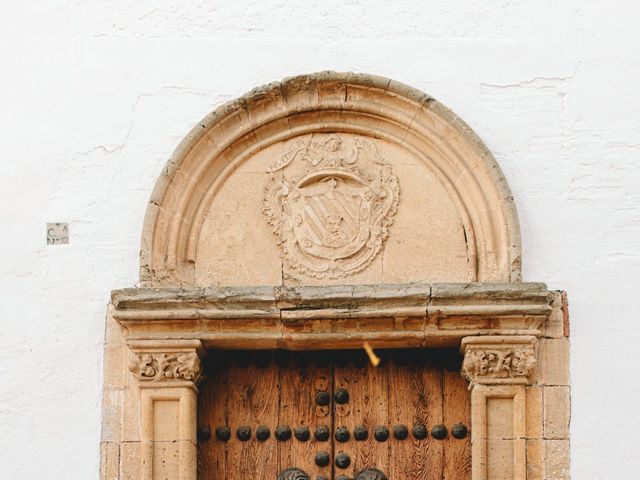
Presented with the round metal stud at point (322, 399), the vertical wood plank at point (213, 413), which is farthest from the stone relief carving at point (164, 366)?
the round metal stud at point (322, 399)

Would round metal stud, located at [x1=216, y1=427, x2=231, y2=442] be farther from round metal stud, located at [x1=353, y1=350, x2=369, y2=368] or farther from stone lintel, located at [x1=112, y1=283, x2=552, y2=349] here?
round metal stud, located at [x1=353, y1=350, x2=369, y2=368]

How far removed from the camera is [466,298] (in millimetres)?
Result: 6355

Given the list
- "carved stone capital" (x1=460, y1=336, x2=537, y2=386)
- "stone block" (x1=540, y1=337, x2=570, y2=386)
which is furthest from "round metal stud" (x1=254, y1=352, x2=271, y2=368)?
"stone block" (x1=540, y1=337, x2=570, y2=386)

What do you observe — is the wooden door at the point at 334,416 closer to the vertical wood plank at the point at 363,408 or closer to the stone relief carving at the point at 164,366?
the vertical wood plank at the point at 363,408

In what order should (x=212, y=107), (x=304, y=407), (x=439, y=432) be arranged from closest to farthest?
1. (x=439, y=432)
2. (x=304, y=407)
3. (x=212, y=107)

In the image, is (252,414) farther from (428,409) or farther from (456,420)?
(456,420)

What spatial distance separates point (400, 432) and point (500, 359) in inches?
21.9

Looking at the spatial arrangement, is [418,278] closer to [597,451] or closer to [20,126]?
[597,451]

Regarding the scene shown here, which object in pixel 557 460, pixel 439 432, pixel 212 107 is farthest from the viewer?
pixel 212 107

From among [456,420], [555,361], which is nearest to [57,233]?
[456,420]

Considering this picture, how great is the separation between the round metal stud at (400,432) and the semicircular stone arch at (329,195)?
2.07 ft

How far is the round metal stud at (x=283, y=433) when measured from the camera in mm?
6559

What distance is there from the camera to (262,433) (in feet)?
21.5

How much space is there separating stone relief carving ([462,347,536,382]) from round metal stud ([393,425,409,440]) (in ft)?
1.32
